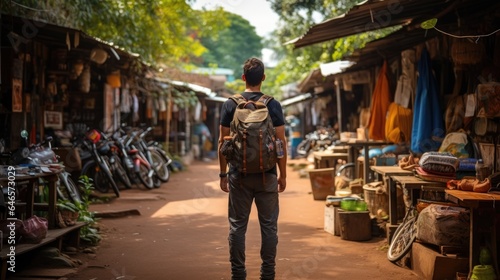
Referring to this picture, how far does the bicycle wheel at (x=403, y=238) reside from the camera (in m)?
A: 6.15

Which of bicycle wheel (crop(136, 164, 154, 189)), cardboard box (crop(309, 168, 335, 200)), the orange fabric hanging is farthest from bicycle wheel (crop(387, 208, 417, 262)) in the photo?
bicycle wheel (crop(136, 164, 154, 189))

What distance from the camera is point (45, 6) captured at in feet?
36.8

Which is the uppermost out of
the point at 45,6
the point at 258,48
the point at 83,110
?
the point at 258,48

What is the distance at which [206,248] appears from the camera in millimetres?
7199

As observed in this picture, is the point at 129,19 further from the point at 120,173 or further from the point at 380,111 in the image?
the point at 380,111

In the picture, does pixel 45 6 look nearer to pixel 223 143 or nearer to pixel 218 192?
pixel 218 192

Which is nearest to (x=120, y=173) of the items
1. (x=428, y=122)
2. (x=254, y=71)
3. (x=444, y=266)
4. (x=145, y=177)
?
(x=145, y=177)

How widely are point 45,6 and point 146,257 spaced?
655 centimetres

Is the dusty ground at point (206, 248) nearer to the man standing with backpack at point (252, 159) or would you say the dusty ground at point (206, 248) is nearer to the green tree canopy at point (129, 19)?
the man standing with backpack at point (252, 159)

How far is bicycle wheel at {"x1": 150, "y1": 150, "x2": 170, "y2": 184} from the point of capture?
15414 mm

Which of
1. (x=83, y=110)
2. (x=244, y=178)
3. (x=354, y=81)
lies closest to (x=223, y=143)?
(x=244, y=178)

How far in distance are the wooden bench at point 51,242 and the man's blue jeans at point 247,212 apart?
6.48ft

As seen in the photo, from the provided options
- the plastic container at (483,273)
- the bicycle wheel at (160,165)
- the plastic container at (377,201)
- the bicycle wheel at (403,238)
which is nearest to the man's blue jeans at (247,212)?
the plastic container at (483,273)

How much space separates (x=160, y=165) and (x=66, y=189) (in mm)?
6632
